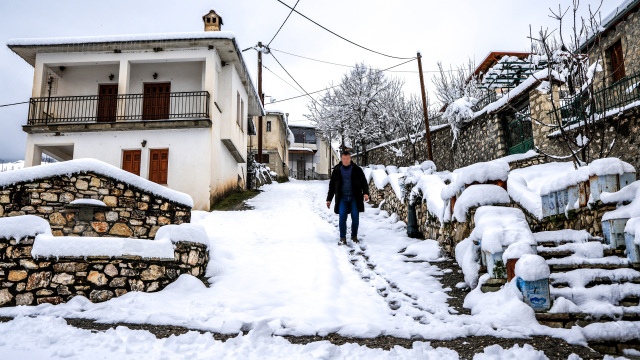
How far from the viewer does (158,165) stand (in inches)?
484

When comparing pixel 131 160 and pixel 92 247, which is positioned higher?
pixel 131 160

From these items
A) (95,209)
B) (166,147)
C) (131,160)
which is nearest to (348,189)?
(95,209)

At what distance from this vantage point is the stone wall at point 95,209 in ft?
19.6

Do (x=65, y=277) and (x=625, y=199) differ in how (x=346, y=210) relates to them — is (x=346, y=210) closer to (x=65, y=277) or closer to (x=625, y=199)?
(x=625, y=199)

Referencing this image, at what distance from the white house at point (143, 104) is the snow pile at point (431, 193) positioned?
6.54m

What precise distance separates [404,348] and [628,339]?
5.59ft

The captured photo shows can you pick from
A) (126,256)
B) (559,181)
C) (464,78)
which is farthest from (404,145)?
(126,256)

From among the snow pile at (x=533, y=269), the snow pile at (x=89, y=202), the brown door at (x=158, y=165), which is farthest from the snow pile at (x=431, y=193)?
the brown door at (x=158, y=165)

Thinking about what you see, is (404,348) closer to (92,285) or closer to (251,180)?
(92,285)

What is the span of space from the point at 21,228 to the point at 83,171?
1.86 metres

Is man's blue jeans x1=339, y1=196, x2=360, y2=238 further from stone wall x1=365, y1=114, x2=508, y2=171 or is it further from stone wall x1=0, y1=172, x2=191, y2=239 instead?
stone wall x1=365, y1=114, x2=508, y2=171

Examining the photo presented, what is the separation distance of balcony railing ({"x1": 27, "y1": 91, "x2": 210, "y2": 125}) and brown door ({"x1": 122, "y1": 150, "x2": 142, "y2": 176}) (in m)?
1.11

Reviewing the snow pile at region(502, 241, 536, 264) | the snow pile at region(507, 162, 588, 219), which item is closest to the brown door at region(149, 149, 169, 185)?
the snow pile at region(507, 162, 588, 219)

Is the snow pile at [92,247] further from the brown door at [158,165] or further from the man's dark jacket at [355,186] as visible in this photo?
the brown door at [158,165]
